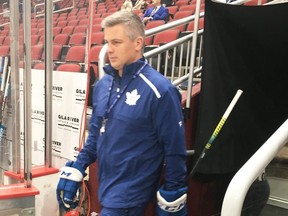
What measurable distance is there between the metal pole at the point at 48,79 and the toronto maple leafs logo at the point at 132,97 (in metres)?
0.89

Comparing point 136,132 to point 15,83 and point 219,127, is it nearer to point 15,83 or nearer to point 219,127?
point 219,127

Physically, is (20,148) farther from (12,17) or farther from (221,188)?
(221,188)

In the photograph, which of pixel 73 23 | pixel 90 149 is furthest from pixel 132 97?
pixel 73 23

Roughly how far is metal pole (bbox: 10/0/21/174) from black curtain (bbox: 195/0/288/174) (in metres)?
1.14

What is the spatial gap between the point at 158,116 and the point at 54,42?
112 centimetres

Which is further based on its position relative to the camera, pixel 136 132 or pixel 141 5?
pixel 141 5

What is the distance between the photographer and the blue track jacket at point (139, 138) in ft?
5.04

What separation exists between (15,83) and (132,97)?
918 millimetres

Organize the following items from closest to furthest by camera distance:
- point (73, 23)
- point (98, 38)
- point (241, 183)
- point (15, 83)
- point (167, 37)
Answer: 1. point (241, 183)
2. point (15, 83)
3. point (73, 23)
4. point (167, 37)
5. point (98, 38)

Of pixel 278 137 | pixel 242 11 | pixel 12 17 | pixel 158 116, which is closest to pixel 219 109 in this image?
pixel 242 11

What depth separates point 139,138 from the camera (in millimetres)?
1576

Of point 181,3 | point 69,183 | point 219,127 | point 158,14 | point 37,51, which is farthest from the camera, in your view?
point 181,3

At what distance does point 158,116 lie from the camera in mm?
1521

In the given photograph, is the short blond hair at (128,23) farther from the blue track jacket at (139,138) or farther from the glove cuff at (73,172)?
the glove cuff at (73,172)
